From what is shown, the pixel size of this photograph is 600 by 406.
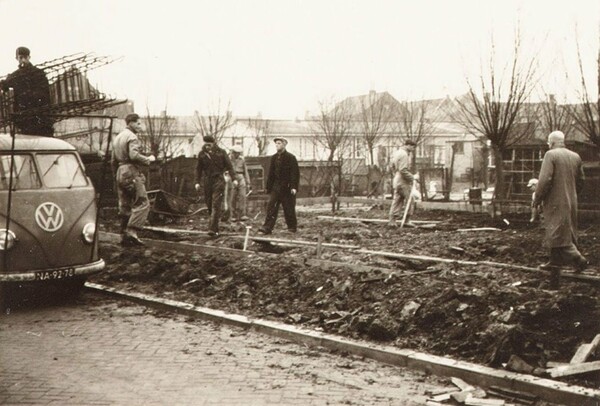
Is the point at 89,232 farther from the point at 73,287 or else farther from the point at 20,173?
the point at 20,173

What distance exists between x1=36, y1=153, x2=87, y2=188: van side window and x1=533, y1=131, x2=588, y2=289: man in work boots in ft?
21.3

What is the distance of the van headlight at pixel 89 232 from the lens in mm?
9516

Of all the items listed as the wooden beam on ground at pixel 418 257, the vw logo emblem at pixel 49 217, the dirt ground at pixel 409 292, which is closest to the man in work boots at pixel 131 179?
the dirt ground at pixel 409 292

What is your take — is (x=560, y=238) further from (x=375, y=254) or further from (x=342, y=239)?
(x=342, y=239)

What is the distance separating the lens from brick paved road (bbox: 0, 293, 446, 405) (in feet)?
18.9

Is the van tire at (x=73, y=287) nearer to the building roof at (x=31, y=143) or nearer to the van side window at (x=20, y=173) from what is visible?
the van side window at (x=20, y=173)

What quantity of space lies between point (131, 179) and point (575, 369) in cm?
887

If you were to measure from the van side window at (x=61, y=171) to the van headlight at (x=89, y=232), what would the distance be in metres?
0.64

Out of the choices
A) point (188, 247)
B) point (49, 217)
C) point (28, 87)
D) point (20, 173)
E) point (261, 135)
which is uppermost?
point (28, 87)

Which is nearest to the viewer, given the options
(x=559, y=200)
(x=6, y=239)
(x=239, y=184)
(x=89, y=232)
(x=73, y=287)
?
(x=6, y=239)

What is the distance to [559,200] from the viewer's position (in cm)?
973

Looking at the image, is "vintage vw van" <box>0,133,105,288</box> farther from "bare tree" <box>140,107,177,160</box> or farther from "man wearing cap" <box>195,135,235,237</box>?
"bare tree" <box>140,107,177,160</box>

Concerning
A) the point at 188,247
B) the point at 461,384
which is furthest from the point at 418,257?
the point at 461,384

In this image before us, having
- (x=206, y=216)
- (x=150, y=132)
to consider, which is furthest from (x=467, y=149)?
(x=206, y=216)
